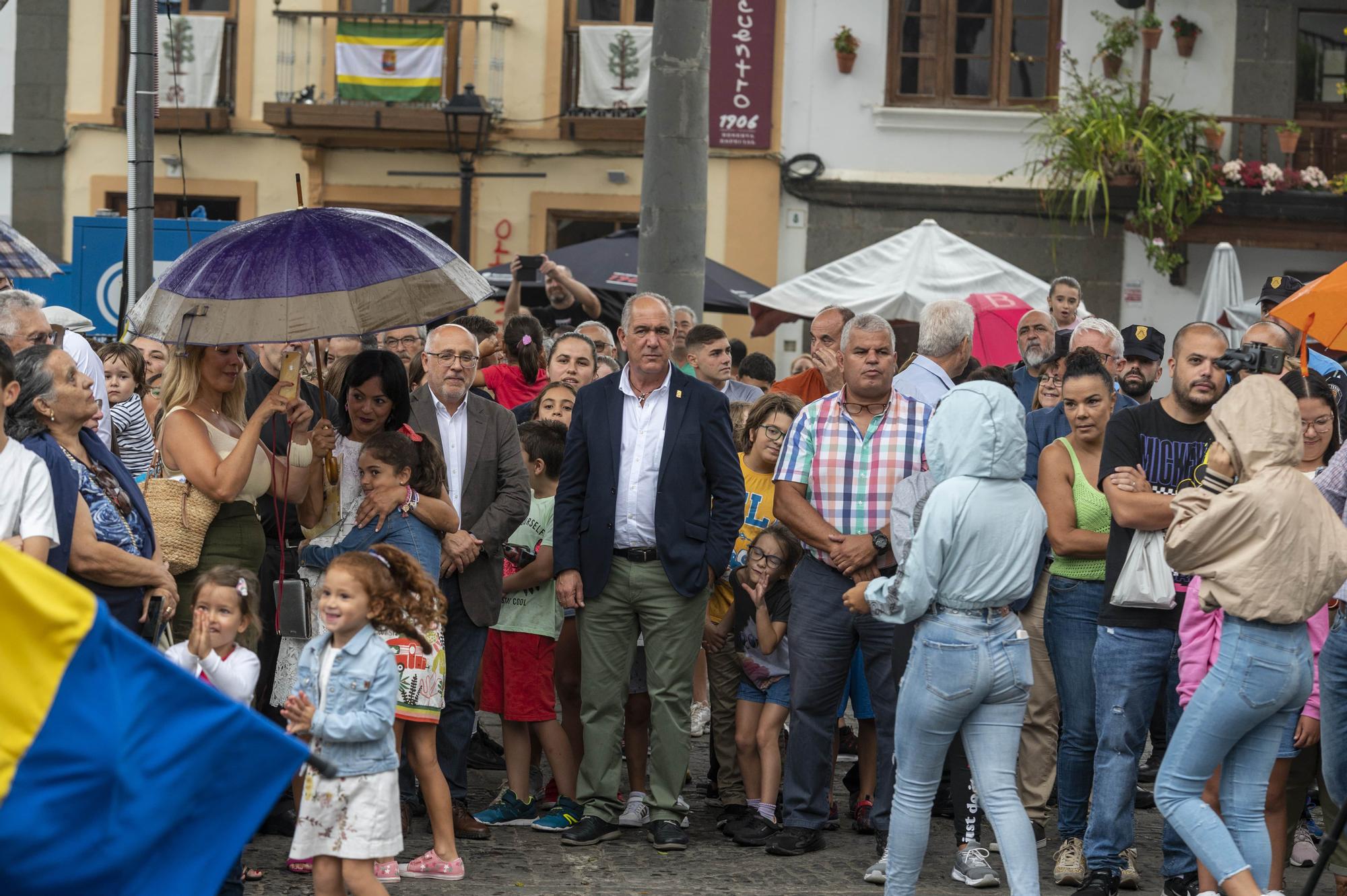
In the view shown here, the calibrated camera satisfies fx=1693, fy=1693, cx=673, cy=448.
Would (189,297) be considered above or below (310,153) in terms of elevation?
below

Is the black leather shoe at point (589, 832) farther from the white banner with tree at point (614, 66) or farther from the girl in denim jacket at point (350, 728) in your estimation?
the white banner with tree at point (614, 66)

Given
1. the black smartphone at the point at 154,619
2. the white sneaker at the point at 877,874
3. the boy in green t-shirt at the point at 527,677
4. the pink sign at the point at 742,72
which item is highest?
the pink sign at the point at 742,72

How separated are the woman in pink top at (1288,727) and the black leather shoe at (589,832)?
239 centimetres

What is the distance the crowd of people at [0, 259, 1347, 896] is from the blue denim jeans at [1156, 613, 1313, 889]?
0.04ft

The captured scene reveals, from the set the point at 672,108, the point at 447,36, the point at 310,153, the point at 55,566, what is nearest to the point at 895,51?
the point at 447,36

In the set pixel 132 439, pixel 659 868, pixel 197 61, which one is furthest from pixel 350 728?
pixel 197 61

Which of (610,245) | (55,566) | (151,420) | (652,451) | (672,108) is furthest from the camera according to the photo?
(610,245)

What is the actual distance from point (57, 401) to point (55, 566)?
593mm

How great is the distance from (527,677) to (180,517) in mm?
1737

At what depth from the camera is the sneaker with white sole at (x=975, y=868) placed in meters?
6.63

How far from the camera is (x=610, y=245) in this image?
16.3 m

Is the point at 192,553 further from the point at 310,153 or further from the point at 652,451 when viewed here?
the point at 310,153

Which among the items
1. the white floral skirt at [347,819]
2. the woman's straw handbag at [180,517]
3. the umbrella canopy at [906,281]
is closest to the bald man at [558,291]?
the umbrella canopy at [906,281]

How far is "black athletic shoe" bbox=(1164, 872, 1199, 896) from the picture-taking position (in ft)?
20.9
